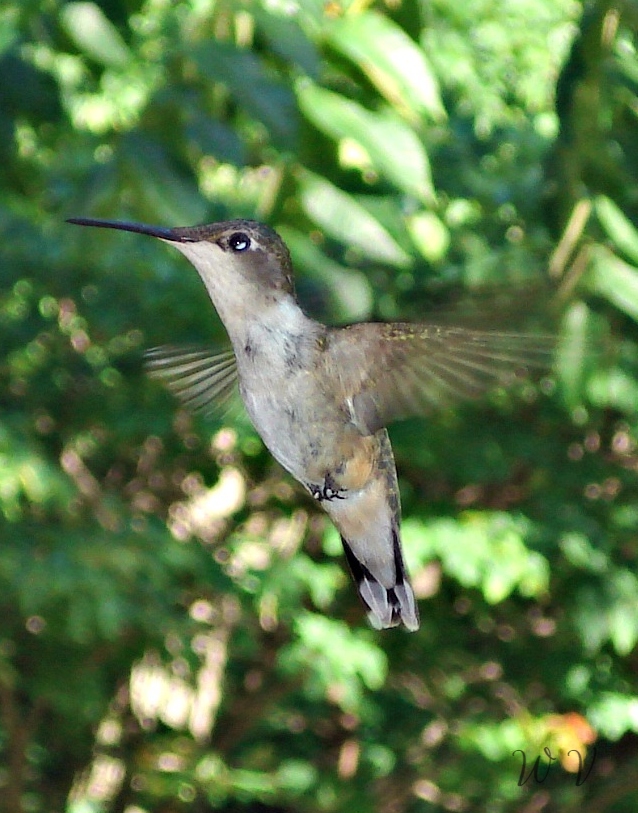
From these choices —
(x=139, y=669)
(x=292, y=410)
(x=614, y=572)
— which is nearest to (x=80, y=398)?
(x=139, y=669)

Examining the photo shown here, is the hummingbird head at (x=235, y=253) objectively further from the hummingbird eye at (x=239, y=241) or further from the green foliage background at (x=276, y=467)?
the green foliage background at (x=276, y=467)

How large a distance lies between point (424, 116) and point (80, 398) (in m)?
1.66

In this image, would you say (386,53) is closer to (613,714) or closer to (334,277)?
(334,277)

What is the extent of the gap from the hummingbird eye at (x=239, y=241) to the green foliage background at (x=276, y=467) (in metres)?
0.22

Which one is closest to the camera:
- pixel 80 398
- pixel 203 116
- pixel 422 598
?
pixel 203 116

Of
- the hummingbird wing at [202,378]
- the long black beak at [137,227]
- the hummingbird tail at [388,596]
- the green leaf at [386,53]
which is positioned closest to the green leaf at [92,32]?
the green leaf at [386,53]

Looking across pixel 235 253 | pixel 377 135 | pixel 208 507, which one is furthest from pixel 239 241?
pixel 208 507

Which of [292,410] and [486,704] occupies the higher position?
[292,410]

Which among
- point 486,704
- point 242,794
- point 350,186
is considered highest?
point 350,186

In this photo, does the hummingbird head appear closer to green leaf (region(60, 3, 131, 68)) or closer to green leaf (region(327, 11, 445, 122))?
green leaf (region(327, 11, 445, 122))

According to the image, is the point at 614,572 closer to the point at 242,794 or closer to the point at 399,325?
the point at 242,794

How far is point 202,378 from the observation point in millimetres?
1436

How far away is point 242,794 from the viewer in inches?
146

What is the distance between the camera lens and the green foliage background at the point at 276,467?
1599mm
